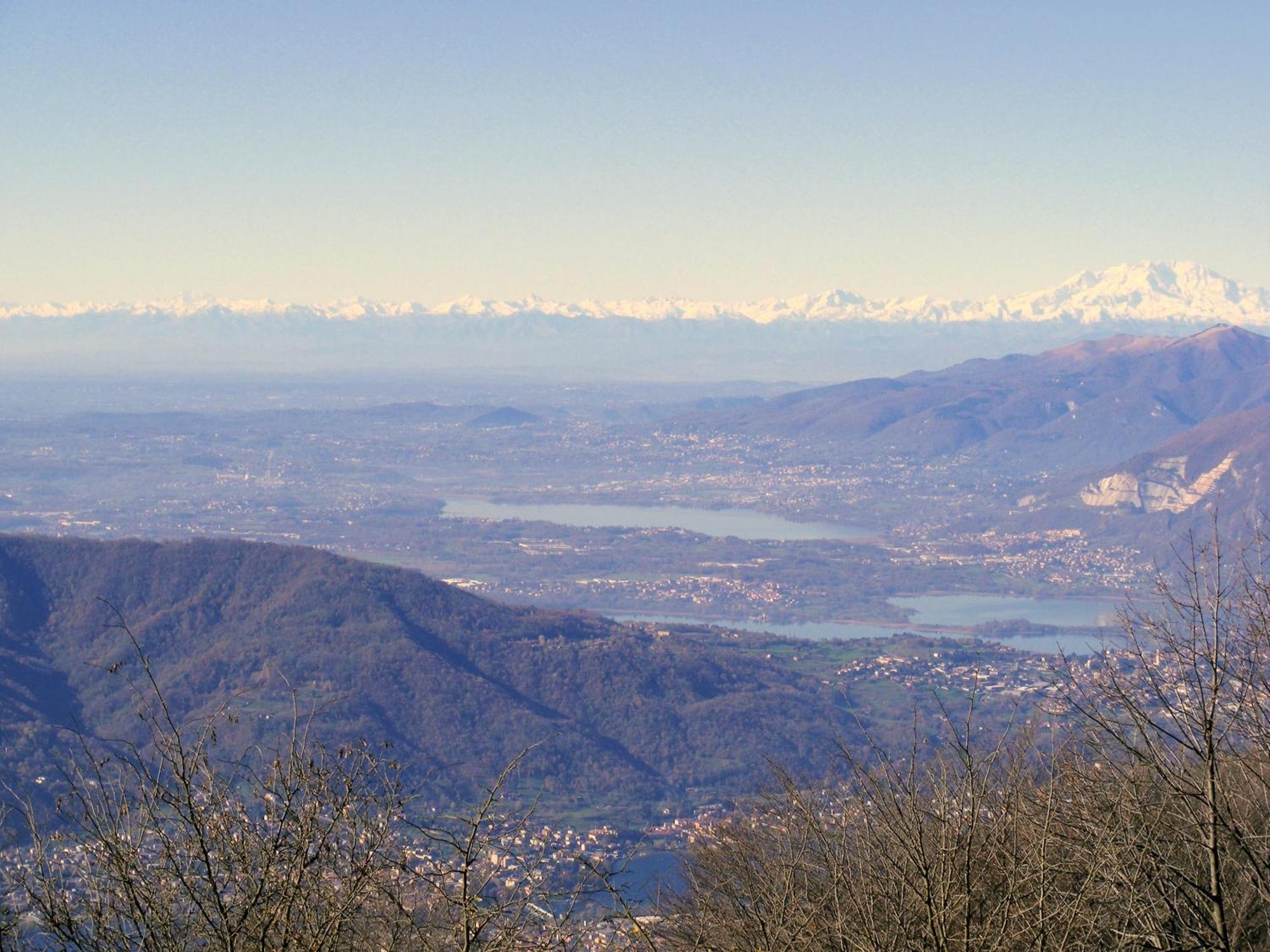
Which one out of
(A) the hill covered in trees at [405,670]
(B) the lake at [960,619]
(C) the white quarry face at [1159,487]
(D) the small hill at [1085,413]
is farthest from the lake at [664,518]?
(A) the hill covered in trees at [405,670]

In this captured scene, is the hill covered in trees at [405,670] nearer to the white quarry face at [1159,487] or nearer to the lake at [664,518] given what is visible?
the white quarry face at [1159,487]

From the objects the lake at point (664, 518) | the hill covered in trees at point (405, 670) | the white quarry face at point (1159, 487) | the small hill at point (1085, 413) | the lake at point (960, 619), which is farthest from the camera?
the small hill at point (1085, 413)

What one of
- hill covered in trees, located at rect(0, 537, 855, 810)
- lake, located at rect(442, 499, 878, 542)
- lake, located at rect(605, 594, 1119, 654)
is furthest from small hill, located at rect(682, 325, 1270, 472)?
hill covered in trees, located at rect(0, 537, 855, 810)

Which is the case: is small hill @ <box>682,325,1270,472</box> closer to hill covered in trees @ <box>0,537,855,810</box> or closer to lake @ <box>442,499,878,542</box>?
lake @ <box>442,499,878,542</box>

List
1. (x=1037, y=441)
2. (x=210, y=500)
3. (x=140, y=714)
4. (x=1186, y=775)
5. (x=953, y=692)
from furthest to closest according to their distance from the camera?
(x=1037, y=441) → (x=210, y=500) → (x=953, y=692) → (x=1186, y=775) → (x=140, y=714)

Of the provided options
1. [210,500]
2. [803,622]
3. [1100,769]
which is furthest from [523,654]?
[210,500]

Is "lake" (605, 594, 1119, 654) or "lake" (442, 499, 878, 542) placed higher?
"lake" (442, 499, 878, 542)

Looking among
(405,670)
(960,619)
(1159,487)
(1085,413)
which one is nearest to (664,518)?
(1159,487)

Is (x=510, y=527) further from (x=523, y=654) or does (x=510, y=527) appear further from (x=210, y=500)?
Result: (x=523, y=654)
